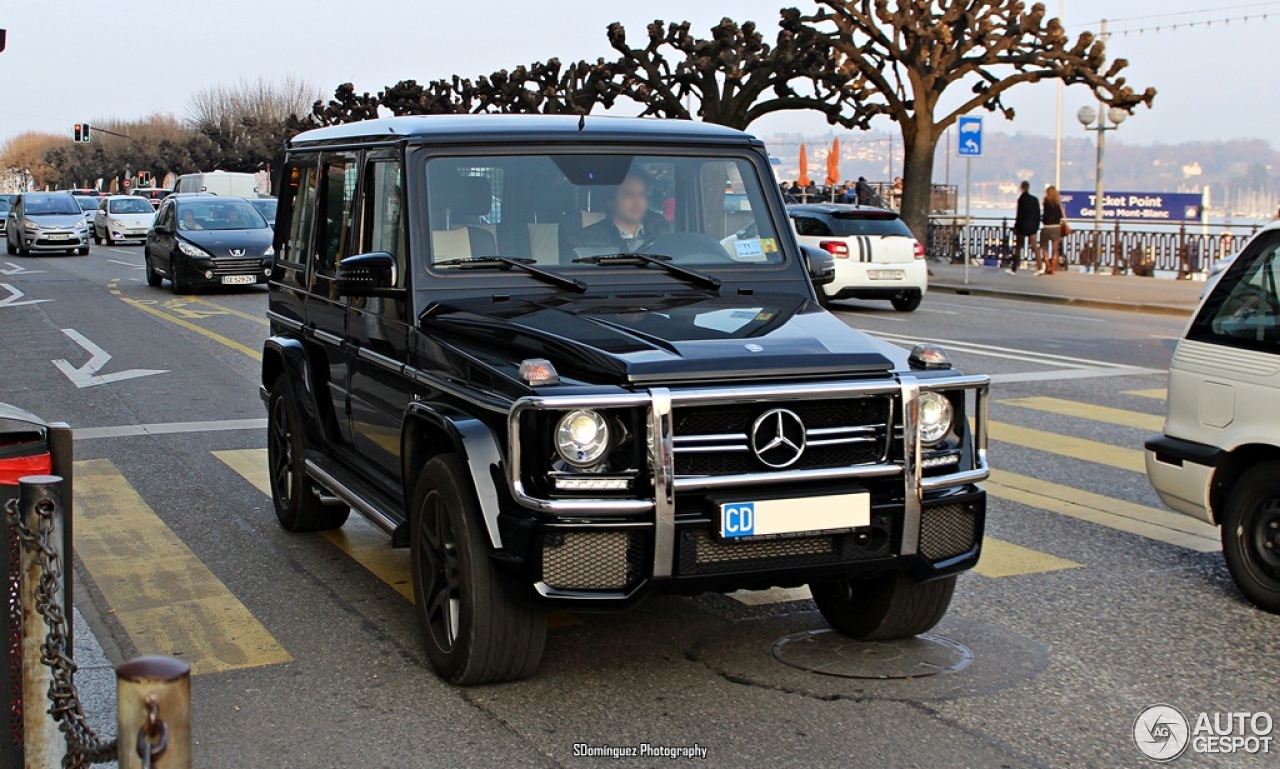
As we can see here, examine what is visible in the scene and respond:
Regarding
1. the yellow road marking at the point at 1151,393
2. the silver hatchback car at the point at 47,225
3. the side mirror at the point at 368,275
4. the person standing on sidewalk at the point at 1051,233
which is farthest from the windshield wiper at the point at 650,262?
the silver hatchback car at the point at 47,225

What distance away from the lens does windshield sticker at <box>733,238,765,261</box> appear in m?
6.09

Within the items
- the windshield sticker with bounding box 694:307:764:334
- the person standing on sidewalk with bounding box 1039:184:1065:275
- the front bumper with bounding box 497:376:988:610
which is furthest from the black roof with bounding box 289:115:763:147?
the person standing on sidewalk with bounding box 1039:184:1065:275

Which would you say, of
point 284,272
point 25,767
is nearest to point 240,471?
point 284,272

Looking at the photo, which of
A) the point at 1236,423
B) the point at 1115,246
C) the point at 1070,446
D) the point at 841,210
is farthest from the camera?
the point at 1115,246

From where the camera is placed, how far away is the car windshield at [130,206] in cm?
4984

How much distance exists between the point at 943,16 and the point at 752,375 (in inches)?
1165

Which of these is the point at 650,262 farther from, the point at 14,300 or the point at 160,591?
the point at 14,300

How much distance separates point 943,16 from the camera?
32.5m

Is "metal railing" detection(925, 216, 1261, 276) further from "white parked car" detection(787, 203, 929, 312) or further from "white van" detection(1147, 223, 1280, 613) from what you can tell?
"white van" detection(1147, 223, 1280, 613)

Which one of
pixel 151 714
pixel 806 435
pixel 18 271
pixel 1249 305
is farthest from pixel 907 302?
pixel 18 271

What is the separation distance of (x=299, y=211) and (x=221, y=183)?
164ft

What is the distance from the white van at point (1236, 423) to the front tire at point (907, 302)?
15.5 metres

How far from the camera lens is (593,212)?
5.94 m

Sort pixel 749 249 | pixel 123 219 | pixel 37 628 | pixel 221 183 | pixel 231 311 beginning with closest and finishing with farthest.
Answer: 1. pixel 37 628
2. pixel 749 249
3. pixel 231 311
4. pixel 123 219
5. pixel 221 183
